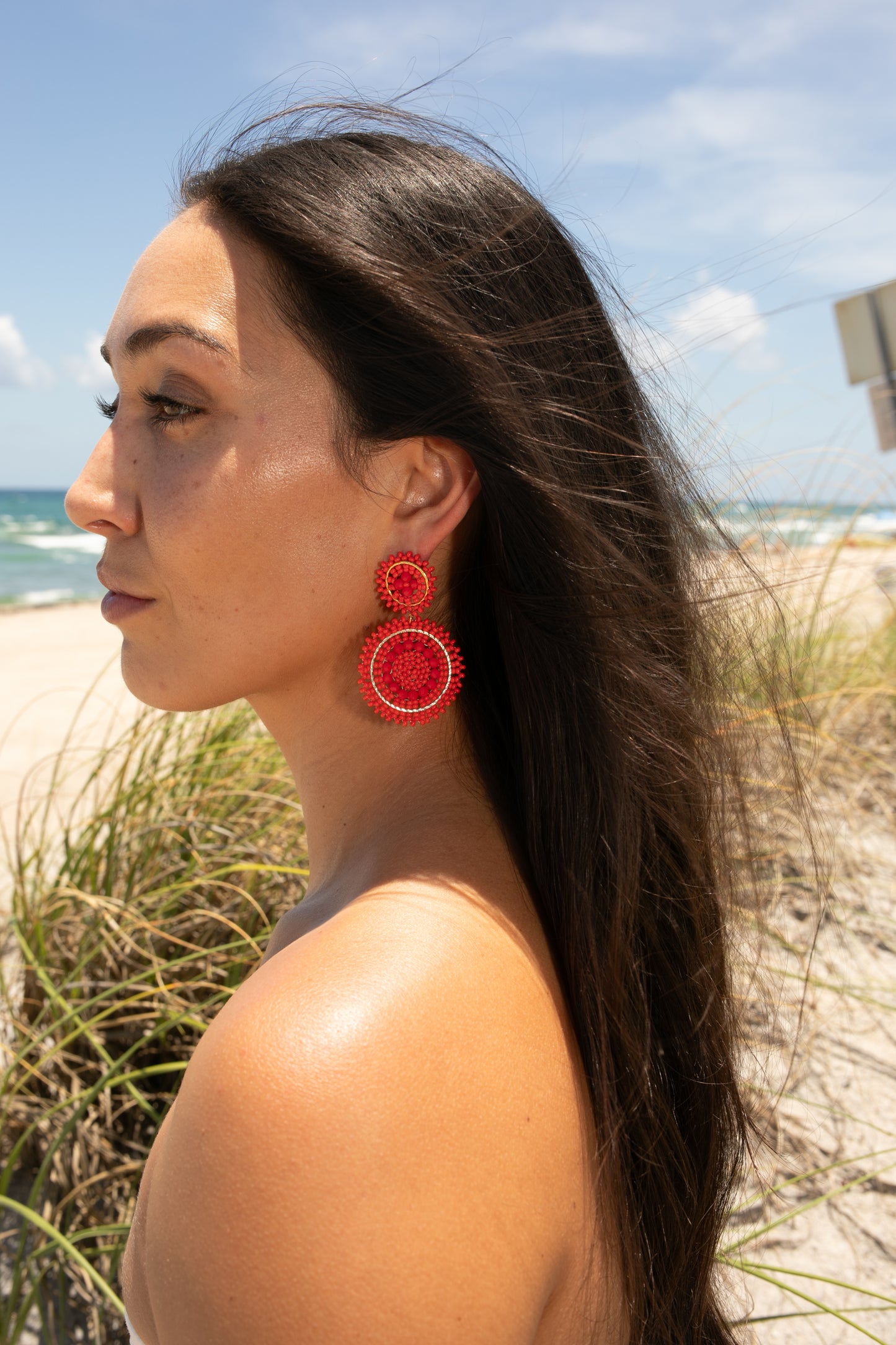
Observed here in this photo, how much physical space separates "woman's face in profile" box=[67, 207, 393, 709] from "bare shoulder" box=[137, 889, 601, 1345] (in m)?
0.52

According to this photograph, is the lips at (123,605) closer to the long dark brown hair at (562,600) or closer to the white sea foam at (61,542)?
the long dark brown hair at (562,600)

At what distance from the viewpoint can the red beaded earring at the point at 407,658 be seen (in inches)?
53.9

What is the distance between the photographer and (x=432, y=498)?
1.39 metres

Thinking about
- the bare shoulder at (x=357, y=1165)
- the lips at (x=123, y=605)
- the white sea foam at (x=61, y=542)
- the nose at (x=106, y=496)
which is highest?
the nose at (x=106, y=496)

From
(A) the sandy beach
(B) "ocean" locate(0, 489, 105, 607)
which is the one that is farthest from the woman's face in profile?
(B) "ocean" locate(0, 489, 105, 607)

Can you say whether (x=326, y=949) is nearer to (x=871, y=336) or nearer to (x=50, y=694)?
(x=871, y=336)

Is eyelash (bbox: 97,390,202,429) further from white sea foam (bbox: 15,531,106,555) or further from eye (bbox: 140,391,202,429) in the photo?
white sea foam (bbox: 15,531,106,555)

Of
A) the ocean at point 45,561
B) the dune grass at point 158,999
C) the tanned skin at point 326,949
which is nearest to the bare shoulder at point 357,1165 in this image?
the tanned skin at point 326,949

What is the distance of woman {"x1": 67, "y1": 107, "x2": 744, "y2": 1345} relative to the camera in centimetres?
116

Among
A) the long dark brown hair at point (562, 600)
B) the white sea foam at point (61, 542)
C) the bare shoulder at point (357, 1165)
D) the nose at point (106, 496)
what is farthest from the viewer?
the white sea foam at point (61, 542)

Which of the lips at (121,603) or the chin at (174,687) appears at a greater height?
the lips at (121,603)

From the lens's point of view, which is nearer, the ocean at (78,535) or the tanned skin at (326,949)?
the tanned skin at (326,949)

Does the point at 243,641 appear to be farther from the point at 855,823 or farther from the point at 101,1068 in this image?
the point at 855,823

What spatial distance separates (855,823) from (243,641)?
357 centimetres
